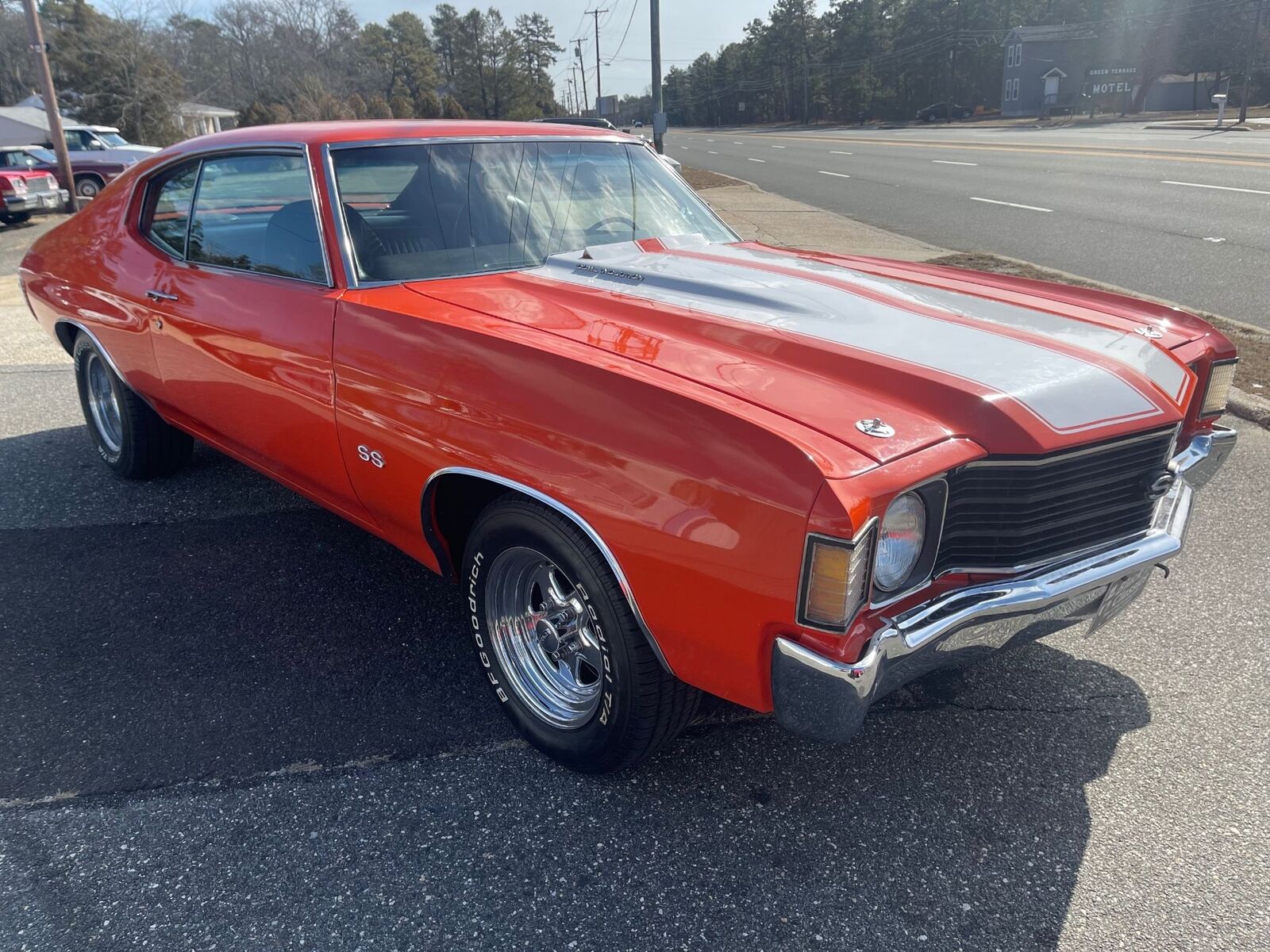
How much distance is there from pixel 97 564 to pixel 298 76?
6169 centimetres

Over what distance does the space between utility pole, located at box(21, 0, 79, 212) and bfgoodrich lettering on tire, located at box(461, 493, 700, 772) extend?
1940 cm

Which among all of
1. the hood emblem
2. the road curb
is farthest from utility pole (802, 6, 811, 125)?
the hood emblem

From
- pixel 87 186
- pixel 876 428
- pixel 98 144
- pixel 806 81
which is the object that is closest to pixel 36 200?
pixel 87 186

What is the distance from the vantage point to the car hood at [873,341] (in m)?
2.12

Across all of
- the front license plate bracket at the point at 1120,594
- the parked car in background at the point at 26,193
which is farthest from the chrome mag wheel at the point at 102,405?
the parked car in background at the point at 26,193

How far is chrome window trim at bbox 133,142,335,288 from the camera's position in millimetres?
3043

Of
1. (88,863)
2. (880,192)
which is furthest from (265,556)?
(880,192)

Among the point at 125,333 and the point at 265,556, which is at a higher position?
the point at 125,333

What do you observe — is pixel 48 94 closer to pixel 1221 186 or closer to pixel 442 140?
pixel 442 140

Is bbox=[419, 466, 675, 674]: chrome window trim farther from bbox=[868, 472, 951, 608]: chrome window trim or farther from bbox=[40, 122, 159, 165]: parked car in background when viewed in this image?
bbox=[40, 122, 159, 165]: parked car in background

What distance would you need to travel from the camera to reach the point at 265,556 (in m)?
3.88

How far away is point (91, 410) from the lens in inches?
187

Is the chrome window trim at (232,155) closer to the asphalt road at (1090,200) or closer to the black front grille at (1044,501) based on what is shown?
the black front grille at (1044,501)

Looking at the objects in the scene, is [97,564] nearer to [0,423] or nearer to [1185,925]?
[0,423]
